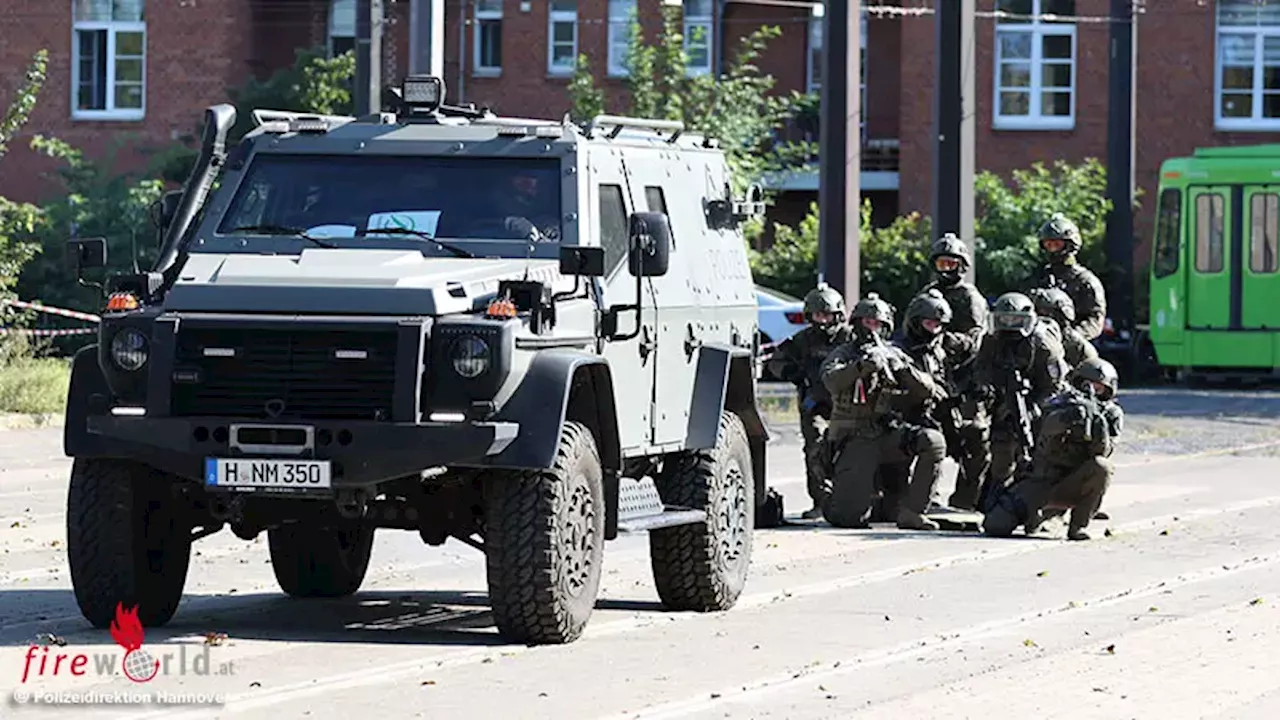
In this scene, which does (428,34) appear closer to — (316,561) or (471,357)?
(316,561)

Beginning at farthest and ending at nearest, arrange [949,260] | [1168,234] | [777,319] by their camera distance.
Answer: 1. [1168,234]
2. [777,319]
3. [949,260]

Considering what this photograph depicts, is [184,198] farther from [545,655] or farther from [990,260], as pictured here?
[990,260]

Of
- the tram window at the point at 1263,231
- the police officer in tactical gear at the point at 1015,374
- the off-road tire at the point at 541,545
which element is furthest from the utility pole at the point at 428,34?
the tram window at the point at 1263,231

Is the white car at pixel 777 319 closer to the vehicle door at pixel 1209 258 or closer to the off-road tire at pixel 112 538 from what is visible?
the vehicle door at pixel 1209 258

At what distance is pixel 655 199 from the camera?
13.4m

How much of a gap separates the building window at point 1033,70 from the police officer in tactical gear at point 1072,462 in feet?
105

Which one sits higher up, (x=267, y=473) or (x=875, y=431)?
(x=267, y=473)

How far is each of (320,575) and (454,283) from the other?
2.53 metres

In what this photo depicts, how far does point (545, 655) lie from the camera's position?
11.1 m

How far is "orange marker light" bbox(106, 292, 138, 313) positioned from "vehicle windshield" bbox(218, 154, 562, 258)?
955mm

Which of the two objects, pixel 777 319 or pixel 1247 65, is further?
pixel 1247 65

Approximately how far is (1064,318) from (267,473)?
9080 mm

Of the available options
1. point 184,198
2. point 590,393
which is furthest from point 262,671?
point 184,198

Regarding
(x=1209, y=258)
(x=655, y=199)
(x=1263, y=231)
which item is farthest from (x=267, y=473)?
(x=1263, y=231)
